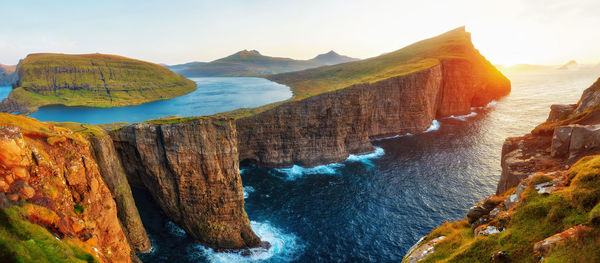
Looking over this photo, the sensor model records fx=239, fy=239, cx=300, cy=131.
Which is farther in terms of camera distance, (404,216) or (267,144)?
(267,144)

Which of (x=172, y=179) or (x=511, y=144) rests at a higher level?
(x=511, y=144)

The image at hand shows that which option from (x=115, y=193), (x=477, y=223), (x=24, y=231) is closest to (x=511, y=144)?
(x=477, y=223)

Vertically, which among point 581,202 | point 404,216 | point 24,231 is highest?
point 581,202

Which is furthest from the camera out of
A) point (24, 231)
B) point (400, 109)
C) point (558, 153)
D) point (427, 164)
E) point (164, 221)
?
point (400, 109)

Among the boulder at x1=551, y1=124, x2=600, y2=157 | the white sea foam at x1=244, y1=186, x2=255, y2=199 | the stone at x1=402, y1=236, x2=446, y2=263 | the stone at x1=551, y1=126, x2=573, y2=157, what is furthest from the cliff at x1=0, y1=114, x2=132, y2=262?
the stone at x1=551, y1=126, x2=573, y2=157

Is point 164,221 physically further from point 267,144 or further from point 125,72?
point 125,72

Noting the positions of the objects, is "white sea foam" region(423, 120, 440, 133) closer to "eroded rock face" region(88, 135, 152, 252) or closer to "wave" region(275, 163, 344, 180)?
"wave" region(275, 163, 344, 180)

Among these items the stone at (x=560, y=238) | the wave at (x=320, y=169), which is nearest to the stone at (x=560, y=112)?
the stone at (x=560, y=238)

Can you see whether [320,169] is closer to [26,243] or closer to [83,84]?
[26,243]
